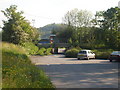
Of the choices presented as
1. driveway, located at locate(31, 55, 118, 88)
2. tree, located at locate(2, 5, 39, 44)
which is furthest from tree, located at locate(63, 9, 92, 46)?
driveway, located at locate(31, 55, 118, 88)

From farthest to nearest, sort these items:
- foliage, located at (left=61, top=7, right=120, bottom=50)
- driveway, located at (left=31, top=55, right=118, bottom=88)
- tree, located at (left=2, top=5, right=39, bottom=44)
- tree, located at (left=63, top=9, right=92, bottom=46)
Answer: tree, located at (left=63, top=9, right=92, bottom=46) → foliage, located at (left=61, top=7, right=120, bottom=50) → tree, located at (left=2, top=5, right=39, bottom=44) → driveway, located at (left=31, top=55, right=118, bottom=88)

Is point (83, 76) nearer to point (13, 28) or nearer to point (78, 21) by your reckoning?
point (13, 28)

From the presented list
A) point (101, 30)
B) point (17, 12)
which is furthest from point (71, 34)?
point (17, 12)

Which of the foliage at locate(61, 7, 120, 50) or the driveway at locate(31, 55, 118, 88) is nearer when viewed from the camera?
the driveway at locate(31, 55, 118, 88)

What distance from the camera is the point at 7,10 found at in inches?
1512

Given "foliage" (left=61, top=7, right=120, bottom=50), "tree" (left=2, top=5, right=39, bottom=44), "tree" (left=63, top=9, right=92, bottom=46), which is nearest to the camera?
"tree" (left=2, top=5, right=39, bottom=44)

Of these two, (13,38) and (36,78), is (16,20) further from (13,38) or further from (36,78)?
(36,78)

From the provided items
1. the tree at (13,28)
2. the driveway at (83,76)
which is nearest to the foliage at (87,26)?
the tree at (13,28)

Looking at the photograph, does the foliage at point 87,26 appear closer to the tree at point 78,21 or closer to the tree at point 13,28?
the tree at point 78,21

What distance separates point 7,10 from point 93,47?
2803 cm

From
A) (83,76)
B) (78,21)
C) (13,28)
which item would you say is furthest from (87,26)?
(83,76)

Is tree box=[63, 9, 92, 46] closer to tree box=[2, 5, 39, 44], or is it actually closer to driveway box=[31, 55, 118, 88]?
tree box=[2, 5, 39, 44]

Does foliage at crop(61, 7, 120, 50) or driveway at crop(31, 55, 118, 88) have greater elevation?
foliage at crop(61, 7, 120, 50)

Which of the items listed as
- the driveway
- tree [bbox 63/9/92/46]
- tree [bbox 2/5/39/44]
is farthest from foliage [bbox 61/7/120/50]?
the driveway
